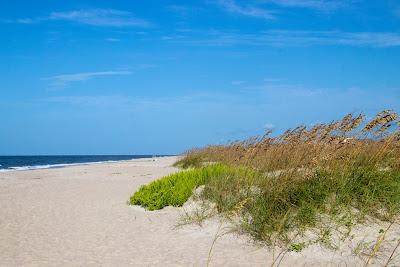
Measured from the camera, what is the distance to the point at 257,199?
6.70m

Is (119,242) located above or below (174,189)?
below

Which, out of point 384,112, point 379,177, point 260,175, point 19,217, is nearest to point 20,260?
point 19,217

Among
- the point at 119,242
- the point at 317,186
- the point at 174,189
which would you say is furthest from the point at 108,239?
the point at 317,186

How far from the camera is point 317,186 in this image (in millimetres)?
6684

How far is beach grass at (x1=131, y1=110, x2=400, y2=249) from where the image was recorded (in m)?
6.25

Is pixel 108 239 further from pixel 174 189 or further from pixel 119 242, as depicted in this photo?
A: pixel 174 189

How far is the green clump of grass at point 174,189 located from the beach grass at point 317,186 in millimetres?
700

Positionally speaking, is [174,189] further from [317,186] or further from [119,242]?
[317,186]

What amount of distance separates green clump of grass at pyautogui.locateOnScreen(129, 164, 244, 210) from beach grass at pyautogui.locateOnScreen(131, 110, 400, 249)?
2.30 ft

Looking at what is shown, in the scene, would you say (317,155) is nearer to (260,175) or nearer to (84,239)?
(260,175)

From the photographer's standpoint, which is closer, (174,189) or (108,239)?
(108,239)

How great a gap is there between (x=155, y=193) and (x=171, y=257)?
12.0ft

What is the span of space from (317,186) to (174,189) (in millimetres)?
3725

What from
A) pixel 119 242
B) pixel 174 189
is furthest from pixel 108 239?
pixel 174 189
